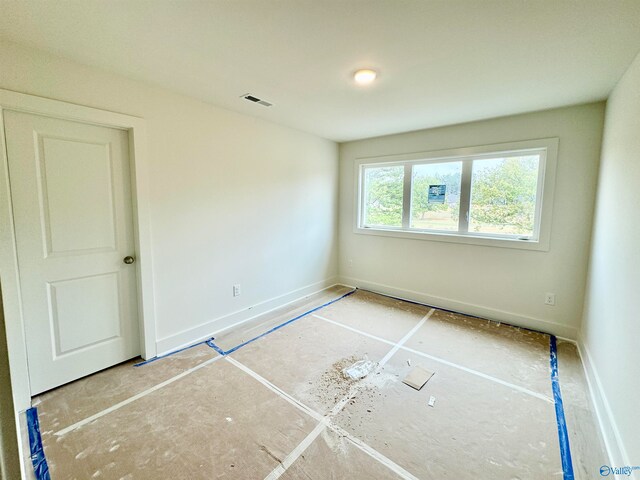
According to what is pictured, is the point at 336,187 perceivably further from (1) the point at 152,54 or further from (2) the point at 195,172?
(1) the point at 152,54

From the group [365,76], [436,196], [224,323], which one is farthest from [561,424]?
[224,323]

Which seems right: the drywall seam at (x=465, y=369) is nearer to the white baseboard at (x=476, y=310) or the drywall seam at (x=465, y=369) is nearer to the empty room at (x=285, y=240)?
the empty room at (x=285, y=240)

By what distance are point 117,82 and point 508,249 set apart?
13.6ft

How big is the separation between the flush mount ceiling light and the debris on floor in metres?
2.39

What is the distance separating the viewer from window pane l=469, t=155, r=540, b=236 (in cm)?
320

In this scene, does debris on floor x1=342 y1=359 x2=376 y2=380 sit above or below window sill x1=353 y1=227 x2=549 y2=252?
below

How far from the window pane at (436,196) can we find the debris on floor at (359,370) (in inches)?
85.0

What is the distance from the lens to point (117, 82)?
222cm

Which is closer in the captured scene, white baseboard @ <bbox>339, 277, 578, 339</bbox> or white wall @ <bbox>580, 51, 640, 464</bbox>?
white wall @ <bbox>580, 51, 640, 464</bbox>

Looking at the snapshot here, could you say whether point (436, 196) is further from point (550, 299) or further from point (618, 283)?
point (618, 283)

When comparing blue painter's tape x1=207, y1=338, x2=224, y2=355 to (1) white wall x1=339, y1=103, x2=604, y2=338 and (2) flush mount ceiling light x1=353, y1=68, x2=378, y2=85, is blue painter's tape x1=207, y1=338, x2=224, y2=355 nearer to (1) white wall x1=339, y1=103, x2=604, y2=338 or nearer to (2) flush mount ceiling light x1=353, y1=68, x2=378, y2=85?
(1) white wall x1=339, y1=103, x2=604, y2=338

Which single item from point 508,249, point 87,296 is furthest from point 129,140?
point 508,249

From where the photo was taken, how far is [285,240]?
3.85 meters
